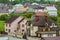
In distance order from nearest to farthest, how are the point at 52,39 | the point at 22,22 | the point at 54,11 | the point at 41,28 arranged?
the point at 52,39 < the point at 41,28 < the point at 22,22 < the point at 54,11

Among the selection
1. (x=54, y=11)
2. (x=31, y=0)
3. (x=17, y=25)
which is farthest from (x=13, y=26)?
(x=31, y=0)

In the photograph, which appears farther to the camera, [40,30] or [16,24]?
[16,24]

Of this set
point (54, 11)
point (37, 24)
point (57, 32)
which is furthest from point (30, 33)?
point (54, 11)

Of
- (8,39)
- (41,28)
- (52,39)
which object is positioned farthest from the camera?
(41,28)

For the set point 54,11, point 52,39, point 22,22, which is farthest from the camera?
Answer: point 54,11

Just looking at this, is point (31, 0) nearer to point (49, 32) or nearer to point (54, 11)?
point (54, 11)

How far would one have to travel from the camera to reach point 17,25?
1805cm

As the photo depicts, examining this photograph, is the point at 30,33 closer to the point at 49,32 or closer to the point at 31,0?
the point at 49,32

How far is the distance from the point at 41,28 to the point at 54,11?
18.7 meters

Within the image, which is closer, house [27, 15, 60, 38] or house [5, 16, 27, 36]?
house [27, 15, 60, 38]

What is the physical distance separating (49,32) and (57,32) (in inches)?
Answer: 54.0

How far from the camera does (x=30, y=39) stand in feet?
42.4

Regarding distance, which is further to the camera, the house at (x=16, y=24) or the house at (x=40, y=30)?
the house at (x=16, y=24)

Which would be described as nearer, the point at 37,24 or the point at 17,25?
the point at 37,24
